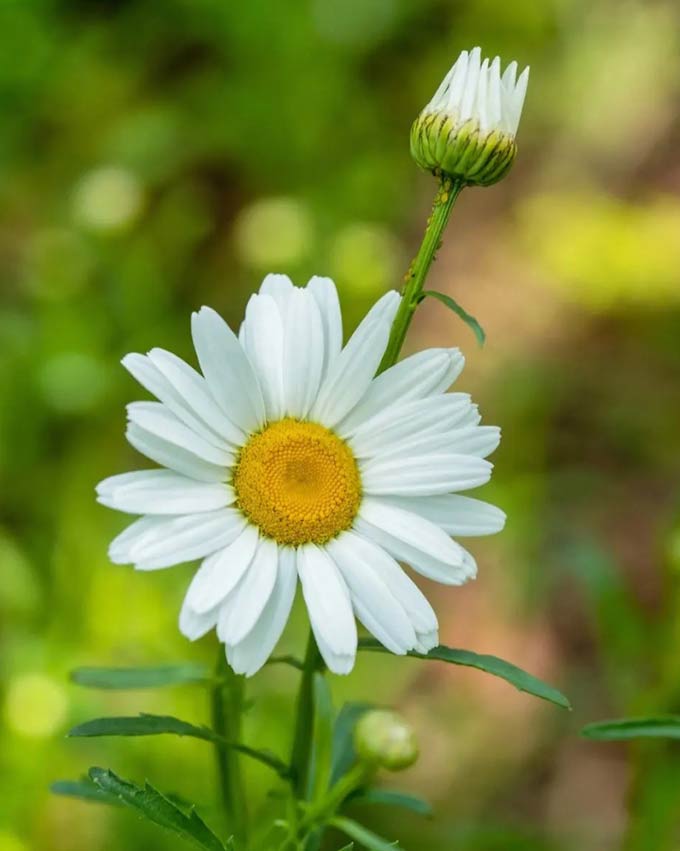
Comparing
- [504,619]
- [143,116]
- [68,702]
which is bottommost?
[68,702]

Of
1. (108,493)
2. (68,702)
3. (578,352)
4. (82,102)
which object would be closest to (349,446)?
(108,493)

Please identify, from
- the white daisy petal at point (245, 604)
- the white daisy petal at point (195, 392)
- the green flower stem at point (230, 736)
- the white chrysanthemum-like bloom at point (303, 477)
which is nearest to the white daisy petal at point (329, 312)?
the white chrysanthemum-like bloom at point (303, 477)

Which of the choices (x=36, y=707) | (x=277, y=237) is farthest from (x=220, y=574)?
(x=277, y=237)

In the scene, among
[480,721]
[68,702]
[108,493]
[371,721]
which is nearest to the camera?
[108,493]

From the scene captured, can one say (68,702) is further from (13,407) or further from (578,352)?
(578,352)

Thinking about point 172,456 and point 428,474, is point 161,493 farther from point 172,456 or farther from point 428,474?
point 428,474

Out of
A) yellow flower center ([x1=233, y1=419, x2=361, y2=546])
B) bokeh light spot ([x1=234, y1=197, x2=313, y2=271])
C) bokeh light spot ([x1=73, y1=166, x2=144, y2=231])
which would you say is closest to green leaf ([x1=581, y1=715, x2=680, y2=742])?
yellow flower center ([x1=233, y1=419, x2=361, y2=546])

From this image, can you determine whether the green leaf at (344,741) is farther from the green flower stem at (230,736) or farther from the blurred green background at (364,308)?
the blurred green background at (364,308)

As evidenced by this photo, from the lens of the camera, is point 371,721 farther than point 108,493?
Yes
